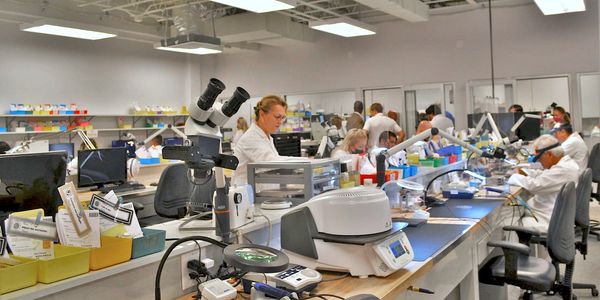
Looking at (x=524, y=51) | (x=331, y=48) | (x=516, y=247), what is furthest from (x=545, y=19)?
(x=516, y=247)

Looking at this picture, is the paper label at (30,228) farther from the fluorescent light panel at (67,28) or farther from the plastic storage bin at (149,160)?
the fluorescent light panel at (67,28)

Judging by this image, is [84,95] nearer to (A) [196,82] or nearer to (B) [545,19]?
(A) [196,82]

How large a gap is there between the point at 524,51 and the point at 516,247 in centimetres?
627

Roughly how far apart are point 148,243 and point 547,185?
2964 millimetres

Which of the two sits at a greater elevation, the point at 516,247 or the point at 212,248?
the point at 212,248

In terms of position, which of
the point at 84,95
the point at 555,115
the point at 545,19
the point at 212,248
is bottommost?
the point at 212,248

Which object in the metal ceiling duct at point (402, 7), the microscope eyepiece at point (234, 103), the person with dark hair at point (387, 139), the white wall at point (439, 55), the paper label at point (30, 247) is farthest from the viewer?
the white wall at point (439, 55)

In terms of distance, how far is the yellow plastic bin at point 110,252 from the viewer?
1388mm

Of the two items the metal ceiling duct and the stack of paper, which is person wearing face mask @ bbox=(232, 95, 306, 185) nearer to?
the stack of paper

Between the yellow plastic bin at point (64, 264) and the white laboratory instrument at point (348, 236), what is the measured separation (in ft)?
2.36

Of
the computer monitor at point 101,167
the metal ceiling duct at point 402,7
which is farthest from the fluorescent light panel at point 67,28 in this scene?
the metal ceiling duct at point 402,7

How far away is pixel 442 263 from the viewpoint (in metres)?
2.17

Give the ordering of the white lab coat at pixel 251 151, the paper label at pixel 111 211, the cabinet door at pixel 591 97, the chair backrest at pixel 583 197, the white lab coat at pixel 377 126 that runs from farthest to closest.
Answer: the cabinet door at pixel 591 97 → the white lab coat at pixel 377 126 → the chair backrest at pixel 583 197 → the white lab coat at pixel 251 151 → the paper label at pixel 111 211

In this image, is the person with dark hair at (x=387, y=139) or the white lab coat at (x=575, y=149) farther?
the white lab coat at (x=575, y=149)
